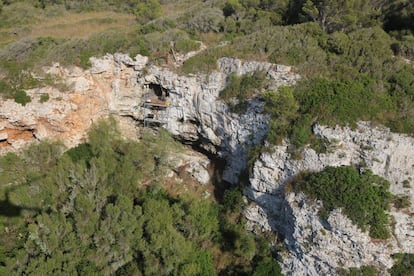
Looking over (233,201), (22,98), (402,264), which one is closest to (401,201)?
(402,264)

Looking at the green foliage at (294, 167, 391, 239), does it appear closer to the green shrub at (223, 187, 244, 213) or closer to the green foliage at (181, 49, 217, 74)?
the green shrub at (223, 187, 244, 213)

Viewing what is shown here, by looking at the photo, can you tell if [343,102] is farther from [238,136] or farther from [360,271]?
[360,271]

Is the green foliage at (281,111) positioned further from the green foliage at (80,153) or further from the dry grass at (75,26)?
the dry grass at (75,26)

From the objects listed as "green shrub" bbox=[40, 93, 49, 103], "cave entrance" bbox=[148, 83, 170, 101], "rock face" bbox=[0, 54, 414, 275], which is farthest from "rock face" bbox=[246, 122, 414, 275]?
"green shrub" bbox=[40, 93, 49, 103]

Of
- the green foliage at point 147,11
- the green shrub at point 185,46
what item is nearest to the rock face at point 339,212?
the green shrub at point 185,46

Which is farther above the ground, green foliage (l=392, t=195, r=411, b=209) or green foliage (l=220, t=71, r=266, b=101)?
green foliage (l=220, t=71, r=266, b=101)

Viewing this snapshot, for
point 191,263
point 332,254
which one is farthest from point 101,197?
point 332,254
